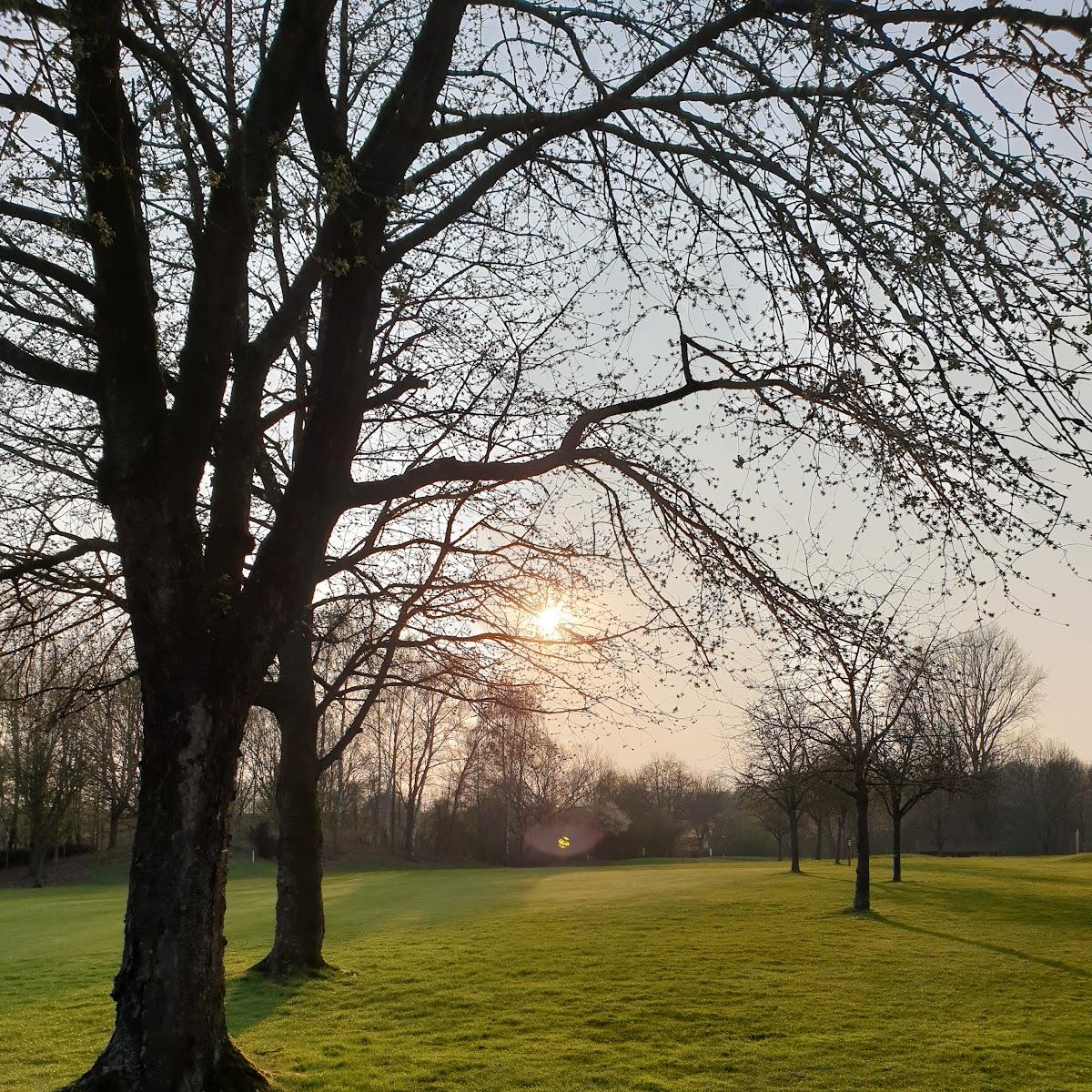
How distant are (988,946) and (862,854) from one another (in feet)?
19.8

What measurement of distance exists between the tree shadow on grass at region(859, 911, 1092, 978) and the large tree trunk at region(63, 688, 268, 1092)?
15.0 m

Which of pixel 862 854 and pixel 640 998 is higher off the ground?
pixel 862 854

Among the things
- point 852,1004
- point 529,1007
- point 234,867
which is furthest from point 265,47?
point 234,867

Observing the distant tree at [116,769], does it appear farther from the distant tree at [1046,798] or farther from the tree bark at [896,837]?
the distant tree at [1046,798]

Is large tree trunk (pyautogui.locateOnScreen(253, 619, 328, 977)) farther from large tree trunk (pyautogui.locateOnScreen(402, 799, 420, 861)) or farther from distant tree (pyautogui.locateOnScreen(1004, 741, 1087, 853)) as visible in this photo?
distant tree (pyautogui.locateOnScreen(1004, 741, 1087, 853))

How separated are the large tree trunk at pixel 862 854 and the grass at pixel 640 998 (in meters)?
0.74

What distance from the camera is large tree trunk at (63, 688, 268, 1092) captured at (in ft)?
19.9

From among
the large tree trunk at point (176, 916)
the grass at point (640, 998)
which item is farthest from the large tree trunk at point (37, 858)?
the large tree trunk at point (176, 916)

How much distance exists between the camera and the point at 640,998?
515 inches

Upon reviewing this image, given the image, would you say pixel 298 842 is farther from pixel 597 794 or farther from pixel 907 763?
pixel 597 794

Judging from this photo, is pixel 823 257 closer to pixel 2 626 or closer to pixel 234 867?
pixel 2 626

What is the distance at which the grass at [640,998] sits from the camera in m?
9.27

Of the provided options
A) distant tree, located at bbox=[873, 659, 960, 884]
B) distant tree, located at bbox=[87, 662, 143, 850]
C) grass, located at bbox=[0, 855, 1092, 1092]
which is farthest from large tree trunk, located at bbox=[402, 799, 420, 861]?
grass, located at bbox=[0, 855, 1092, 1092]

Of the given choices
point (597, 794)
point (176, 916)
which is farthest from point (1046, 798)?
point (176, 916)
